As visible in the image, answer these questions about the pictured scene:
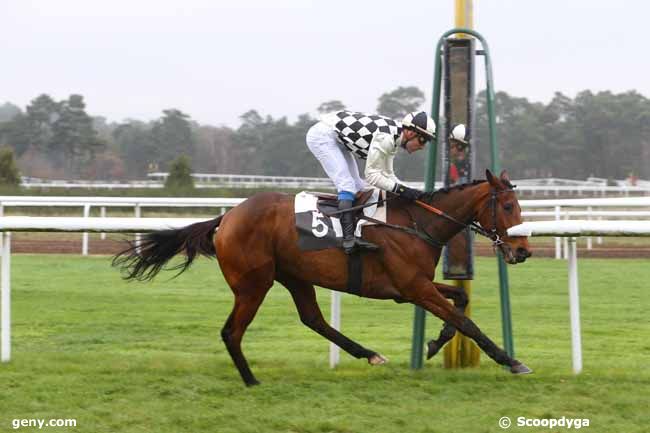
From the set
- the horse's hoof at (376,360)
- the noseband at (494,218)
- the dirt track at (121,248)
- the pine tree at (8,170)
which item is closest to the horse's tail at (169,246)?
the horse's hoof at (376,360)

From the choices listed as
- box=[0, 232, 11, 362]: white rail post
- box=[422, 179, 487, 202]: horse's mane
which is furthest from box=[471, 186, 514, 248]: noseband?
box=[0, 232, 11, 362]: white rail post

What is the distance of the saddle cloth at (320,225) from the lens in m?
5.65

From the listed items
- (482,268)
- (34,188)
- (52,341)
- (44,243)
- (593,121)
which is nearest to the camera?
(52,341)

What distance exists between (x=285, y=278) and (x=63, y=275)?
260 inches

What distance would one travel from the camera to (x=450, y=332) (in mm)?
5746

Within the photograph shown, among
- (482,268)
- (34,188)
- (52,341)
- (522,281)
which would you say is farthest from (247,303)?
(34,188)

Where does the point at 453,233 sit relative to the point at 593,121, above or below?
below

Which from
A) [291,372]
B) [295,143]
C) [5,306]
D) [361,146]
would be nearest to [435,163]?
[361,146]

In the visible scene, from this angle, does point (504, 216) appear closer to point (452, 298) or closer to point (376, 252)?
point (452, 298)

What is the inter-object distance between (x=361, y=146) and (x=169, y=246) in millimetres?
1420

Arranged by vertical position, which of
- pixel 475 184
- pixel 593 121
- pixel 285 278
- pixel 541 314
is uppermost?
pixel 593 121

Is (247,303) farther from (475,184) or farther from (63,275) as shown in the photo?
(63,275)

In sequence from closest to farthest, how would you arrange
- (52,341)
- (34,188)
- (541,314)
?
(52,341), (541,314), (34,188)

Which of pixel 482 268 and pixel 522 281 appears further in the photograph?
pixel 482 268
